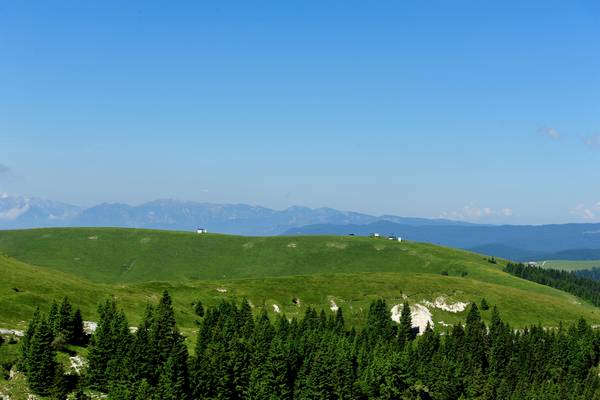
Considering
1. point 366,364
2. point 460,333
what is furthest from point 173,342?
point 460,333

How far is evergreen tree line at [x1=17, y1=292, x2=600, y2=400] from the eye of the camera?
97.5 meters

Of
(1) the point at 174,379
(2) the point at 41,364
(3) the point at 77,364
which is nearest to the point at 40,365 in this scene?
(2) the point at 41,364

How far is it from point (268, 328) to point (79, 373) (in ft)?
185

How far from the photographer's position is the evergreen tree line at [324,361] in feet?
320

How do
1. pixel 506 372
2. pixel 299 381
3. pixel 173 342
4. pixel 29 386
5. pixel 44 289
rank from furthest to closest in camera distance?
pixel 506 372
pixel 44 289
pixel 299 381
pixel 173 342
pixel 29 386

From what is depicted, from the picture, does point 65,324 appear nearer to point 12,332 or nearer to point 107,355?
point 12,332

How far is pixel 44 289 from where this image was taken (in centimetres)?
14612

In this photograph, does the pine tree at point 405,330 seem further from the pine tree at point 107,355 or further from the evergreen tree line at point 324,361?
the pine tree at point 107,355

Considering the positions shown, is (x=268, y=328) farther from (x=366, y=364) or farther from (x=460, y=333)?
(x=460, y=333)

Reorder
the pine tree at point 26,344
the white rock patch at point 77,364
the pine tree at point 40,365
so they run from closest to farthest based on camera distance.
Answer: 1. the pine tree at point 40,365
2. the pine tree at point 26,344
3. the white rock patch at point 77,364

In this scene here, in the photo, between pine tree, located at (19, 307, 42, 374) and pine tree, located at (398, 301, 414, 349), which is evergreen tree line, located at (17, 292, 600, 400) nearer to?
pine tree, located at (398, 301, 414, 349)

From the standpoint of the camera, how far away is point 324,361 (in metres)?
118

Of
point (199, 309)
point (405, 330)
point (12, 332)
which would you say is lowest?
point (405, 330)

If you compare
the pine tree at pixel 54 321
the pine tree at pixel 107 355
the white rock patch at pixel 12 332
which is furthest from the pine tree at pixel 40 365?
the white rock patch at pixel 12 332
